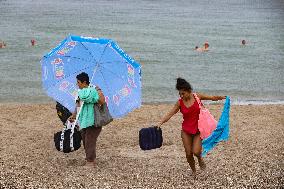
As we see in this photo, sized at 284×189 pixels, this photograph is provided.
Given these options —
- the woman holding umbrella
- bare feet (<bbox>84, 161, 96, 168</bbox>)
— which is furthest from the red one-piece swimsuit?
bare feet (<bbox>84, 161, 96, 168</bbox>)

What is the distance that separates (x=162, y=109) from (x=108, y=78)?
255 inches

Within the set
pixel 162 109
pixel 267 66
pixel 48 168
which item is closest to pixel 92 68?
pixel 48 168

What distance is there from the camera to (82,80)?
28.2ft

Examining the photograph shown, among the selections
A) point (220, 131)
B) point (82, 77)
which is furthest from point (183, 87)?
point (82, 77)

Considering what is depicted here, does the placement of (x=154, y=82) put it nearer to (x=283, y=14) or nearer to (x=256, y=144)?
(x=256, y=144)

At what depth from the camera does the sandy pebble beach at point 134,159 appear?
8.33 meters

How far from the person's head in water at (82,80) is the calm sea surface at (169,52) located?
32.4ft

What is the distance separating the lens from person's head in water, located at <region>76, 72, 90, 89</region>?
8.58 meters

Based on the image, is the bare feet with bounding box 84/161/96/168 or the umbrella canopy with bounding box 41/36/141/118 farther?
the bare feet with bounding box 84/161/96/168

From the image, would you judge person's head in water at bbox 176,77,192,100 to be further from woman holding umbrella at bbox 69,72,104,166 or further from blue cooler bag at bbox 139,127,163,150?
woman holding umbrella at bbox 69,72,104,166

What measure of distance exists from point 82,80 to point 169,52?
2432cm

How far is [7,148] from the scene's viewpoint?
1032cm

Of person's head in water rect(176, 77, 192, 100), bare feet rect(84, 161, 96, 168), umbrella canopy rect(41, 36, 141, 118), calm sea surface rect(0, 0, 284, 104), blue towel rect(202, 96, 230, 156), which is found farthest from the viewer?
calm sea surface rect(0, 0, 284, 104)

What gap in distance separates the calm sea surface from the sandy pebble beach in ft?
19.8
